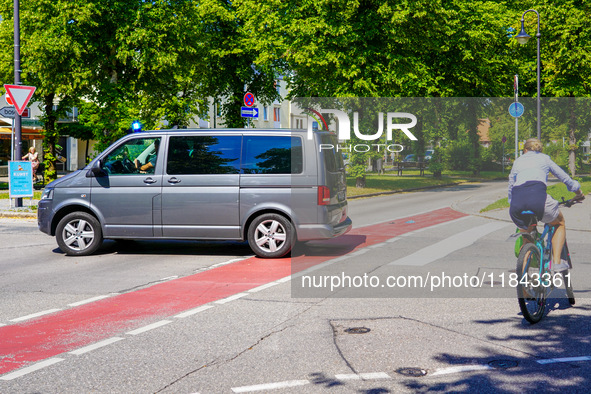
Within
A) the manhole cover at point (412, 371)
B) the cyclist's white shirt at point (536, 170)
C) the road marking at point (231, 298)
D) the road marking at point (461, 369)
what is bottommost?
the road marking at point (231, 298)

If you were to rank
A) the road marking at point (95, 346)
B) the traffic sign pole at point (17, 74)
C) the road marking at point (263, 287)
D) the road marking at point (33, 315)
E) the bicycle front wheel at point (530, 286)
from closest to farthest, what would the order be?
the road marking at point (95, 346)
the bicycle front wheel at point (530, 286)
the road marking at point (33, 315)
the road marking at point (263, 287)
the traffic sign pole at point (17, 74)

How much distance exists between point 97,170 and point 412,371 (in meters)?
7.52

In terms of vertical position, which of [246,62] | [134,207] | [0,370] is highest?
[246,62]

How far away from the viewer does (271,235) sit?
10.3 m

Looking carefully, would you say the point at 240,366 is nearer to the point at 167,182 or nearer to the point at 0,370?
the point at 0,370

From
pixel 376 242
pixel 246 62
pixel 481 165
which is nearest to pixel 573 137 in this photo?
pixel 481 165

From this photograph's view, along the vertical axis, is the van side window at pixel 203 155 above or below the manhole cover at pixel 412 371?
above

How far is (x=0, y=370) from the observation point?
4766mm

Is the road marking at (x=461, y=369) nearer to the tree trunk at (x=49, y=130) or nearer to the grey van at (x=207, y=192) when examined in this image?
the grey van at (x=207, y=192)

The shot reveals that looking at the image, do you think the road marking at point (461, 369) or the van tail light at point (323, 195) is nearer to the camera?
the road marking at point (461, 369)

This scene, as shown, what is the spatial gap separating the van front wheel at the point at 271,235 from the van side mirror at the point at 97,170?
106 inches

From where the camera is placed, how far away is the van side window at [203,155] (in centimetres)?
1046

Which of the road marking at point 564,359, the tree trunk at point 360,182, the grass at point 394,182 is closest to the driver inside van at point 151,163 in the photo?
the road marking at point 564,359

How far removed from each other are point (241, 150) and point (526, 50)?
35018 millimetres
